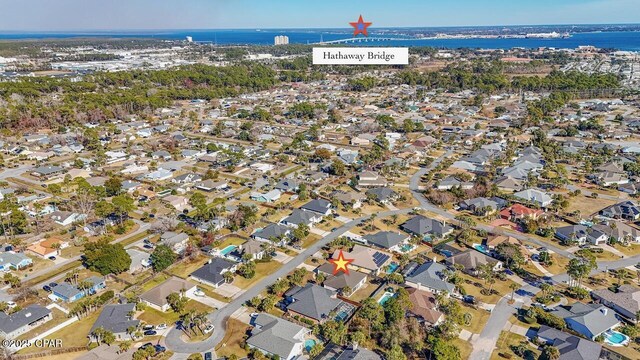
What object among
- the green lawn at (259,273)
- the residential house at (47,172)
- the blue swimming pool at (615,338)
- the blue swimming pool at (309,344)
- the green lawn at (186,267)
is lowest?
the blue swimming pool at (615,338)

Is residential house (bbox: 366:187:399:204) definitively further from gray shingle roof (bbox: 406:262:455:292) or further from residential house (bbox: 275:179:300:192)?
gray shingle roof (bbox: 406:262:455:292)

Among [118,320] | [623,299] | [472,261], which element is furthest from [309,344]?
[623,299]

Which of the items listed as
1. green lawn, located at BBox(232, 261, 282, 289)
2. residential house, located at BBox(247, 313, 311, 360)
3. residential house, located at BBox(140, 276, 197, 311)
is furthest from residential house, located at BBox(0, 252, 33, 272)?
residential house, located at BBox(247, 313, 311, 360)

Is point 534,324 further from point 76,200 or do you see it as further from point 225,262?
point 76,200

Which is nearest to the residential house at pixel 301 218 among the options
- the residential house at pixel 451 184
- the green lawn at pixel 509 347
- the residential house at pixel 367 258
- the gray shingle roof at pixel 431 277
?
the residential house at pixel 367 258

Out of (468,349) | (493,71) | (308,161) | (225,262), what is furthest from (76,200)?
(493,71)

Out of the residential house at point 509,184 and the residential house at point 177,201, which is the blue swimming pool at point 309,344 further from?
the residential house at point 509,184
